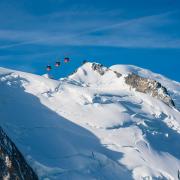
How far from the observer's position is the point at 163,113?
94.8 metres

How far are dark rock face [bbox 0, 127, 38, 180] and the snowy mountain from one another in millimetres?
8739

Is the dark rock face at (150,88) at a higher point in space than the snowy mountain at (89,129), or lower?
higher

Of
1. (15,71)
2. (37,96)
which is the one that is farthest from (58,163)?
(15,71)

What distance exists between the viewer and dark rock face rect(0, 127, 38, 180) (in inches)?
2172

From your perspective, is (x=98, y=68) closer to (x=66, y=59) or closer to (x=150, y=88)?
(x=150, y=88)

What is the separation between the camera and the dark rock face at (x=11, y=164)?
5516 cm

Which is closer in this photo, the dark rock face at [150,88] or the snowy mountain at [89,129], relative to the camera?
the snowy mountain at [89,129]

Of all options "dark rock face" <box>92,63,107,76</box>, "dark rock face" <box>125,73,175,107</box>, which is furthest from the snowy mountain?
"dark rock face" <box>92,63,107,76</box>

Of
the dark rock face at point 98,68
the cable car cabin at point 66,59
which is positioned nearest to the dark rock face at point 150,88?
the dark rock face at point 98,68

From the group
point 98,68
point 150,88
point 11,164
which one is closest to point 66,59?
point 150,88

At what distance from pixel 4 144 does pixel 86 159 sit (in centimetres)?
1759

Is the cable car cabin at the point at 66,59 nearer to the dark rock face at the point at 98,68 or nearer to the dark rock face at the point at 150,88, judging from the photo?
the dark rock face at the point at 150,88

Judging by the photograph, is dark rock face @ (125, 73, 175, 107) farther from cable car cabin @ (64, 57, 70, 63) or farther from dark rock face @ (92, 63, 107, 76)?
cable car cabin @ (64, 57, 70, 63)

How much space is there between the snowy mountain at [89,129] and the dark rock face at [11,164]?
8739 millimetres
